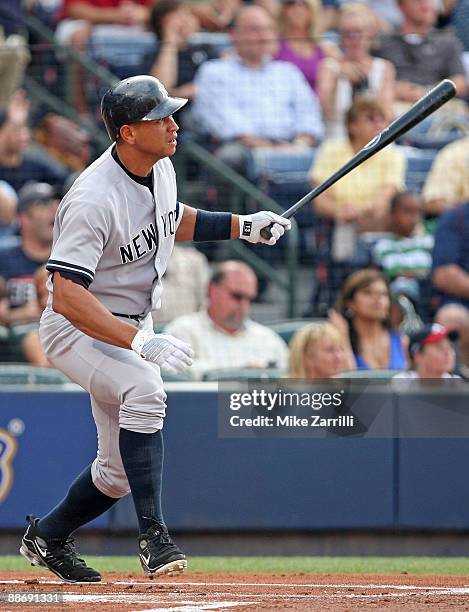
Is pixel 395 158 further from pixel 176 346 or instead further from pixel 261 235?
pixel 176 346

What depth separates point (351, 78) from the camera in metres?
8.90

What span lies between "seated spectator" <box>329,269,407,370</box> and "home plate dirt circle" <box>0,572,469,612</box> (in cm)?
218

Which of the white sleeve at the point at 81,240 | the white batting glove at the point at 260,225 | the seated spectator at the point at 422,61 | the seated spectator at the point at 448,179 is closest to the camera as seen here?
the white sleeve at the point at 81,240

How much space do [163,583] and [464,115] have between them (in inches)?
196

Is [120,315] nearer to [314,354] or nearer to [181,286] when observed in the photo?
[314,354]

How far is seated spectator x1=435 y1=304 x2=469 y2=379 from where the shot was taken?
7840mm

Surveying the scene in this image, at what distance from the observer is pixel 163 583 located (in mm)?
5070

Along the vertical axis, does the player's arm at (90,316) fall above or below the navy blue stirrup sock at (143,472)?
above

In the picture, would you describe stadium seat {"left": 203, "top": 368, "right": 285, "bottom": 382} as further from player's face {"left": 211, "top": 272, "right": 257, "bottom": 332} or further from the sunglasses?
the sunglasses

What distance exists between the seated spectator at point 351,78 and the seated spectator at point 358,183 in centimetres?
34

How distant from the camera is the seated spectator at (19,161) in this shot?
8.54 m

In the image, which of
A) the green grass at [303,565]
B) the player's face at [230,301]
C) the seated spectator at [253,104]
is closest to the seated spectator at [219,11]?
the seated spectator at [253,104]

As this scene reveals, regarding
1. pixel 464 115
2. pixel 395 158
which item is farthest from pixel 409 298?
pixel 464 115

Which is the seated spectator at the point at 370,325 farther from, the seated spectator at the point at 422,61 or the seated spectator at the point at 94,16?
the seated spectator at the point at 94,16
